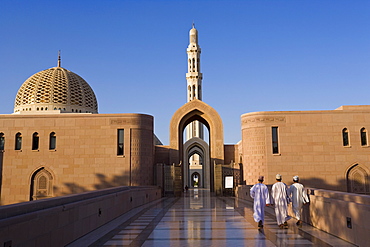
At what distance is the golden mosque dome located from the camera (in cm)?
3325

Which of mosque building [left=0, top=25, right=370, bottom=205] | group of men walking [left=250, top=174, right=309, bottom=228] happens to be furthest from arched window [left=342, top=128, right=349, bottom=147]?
group of men walking [left=250, top=174, right=309, bottom=228]

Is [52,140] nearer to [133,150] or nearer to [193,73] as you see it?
[133,150]

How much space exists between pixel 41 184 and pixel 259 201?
16067 millimetres

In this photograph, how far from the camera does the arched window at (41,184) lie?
68.0 ft

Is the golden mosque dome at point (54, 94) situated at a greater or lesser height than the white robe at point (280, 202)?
greater

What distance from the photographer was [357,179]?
2019 cm

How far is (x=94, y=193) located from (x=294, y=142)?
14.2 metres

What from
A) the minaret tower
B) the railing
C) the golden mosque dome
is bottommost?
the railing

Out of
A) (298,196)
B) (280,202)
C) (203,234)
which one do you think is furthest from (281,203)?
(203,234)

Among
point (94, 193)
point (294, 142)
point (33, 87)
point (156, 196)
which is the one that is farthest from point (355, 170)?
point (33, 87)

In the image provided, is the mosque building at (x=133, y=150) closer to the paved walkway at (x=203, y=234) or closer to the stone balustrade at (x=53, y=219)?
the stone balustrade at (x=53, y=219)

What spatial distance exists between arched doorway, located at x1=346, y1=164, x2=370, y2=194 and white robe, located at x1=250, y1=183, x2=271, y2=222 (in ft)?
44.9

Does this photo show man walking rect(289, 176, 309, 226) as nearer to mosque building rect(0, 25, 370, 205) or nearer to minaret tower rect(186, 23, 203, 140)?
mosque building rect(0, 25, 370, 205)

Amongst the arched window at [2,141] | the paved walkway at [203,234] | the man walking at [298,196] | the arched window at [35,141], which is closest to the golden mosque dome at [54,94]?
the arched window at [2,141]
